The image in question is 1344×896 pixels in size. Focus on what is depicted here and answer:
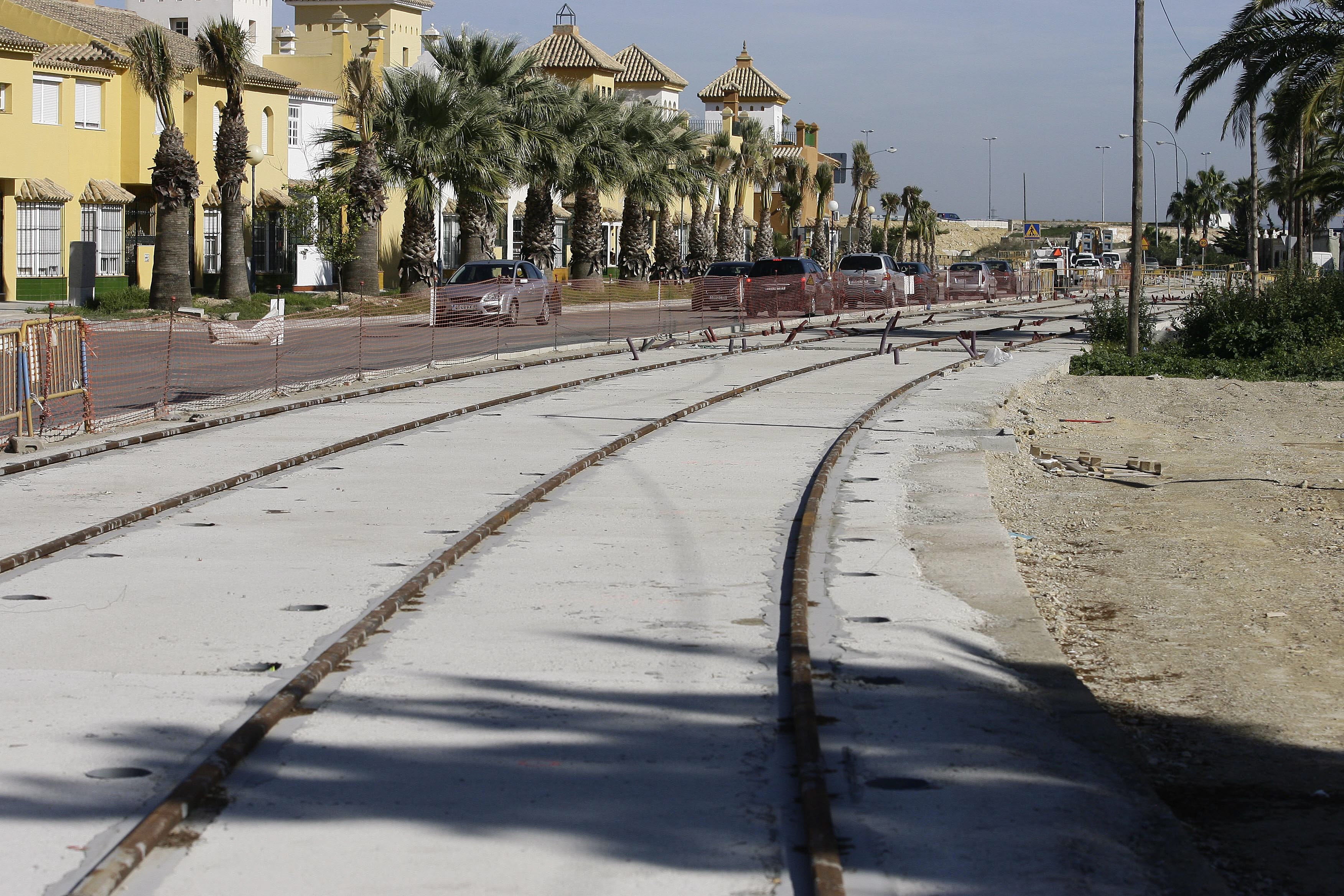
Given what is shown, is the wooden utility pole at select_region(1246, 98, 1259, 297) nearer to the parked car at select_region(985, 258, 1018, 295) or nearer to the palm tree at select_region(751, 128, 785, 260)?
the parked car at select_region(985, 258, 1018, 295)

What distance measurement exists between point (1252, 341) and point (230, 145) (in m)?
26.9

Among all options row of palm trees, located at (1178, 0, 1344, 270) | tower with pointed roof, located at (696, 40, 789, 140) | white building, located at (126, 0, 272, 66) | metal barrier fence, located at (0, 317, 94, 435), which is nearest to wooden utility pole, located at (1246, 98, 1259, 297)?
row of palm trees, located at (1178, 0, 1344, 270)

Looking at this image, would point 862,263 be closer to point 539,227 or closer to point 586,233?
point 539,227

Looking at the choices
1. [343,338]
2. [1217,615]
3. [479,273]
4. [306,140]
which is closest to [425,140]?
[306,140]

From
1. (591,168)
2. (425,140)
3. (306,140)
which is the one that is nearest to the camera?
(425,140)

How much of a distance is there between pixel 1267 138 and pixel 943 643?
3541 cm

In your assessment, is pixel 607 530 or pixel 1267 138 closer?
pixel 607 530

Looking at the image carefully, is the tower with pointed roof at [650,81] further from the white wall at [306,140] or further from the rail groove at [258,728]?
the rail groove at [258,728]

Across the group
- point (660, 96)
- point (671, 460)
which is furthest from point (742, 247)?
point (671, 460)

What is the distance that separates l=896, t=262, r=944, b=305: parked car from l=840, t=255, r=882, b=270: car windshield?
12.1 feet

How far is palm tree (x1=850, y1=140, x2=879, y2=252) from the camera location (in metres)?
109

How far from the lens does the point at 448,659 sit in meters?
7.25

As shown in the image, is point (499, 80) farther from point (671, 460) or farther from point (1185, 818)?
point (1185, 818)

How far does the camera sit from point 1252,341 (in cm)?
3034
